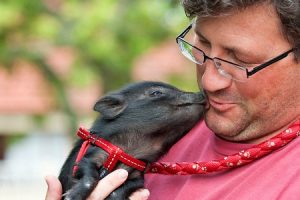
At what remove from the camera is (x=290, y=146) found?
3.56 m

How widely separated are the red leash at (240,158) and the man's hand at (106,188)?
0.61ft

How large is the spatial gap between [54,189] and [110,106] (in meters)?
0.56

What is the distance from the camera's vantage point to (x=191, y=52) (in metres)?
3.84

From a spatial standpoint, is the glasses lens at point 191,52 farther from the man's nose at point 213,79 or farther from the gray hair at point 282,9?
the gray hair at point 282,9

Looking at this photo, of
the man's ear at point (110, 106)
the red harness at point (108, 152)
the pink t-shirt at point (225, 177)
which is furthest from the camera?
the man's ear at point (110, 106)

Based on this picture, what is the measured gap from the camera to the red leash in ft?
11.7

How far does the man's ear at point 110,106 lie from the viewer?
4238 millimetres

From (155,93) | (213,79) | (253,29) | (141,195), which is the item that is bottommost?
(141,195)

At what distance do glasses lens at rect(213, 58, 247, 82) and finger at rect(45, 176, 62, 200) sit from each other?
38.6 inches

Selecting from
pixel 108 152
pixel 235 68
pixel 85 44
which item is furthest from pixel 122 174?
pixel 85 44

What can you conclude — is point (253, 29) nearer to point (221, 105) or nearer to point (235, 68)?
point (235, 68)

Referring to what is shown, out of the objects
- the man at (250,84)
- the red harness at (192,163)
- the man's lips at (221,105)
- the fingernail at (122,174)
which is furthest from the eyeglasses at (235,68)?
the fingernail at (122,174)

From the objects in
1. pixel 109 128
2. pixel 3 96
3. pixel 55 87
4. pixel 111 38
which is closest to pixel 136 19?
pixel 111 38

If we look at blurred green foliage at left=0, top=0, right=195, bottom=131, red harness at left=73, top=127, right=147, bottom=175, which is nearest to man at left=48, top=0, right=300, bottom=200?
red harness at left=73, top=127, right=147, bottom=175
